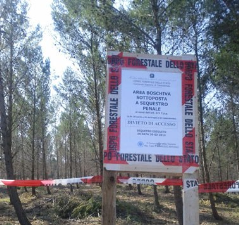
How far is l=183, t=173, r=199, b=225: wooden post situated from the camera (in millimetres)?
Result: 3295

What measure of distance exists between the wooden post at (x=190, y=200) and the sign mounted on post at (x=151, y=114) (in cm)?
10

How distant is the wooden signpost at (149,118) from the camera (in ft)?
10.6

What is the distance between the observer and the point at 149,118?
332 centimetres

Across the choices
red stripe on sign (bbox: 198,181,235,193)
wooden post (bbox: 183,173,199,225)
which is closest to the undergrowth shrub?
red stripe on sign (bbox: 198,181,235,193)

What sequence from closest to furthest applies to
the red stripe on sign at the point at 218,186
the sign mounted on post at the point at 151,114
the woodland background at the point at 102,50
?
the sign mounted on post at the point at 151,114 < the red stripe on sign at the point at 218,186 < the woodland background at the point at 102,50

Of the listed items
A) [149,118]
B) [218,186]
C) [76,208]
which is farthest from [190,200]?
[76,208]

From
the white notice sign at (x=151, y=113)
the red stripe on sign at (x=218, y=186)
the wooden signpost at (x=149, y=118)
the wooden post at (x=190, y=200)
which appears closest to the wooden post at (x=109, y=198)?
the wooden signpost at (x=149, y=118)

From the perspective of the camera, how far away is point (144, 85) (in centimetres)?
340

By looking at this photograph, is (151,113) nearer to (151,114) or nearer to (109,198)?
(151,114)

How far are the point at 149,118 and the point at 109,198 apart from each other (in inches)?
37.3

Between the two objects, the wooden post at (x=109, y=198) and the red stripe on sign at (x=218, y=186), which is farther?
the red stripe on sign at (x=218, y=186)

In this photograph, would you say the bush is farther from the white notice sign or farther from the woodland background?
the white notice sign

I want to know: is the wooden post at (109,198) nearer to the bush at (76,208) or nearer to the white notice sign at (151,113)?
the white notice sign at (151,113)

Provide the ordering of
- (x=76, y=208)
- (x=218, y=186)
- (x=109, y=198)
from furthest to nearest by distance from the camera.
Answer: (x=76, y=208)
(x=218, y=186)
(x=109, y=198)
